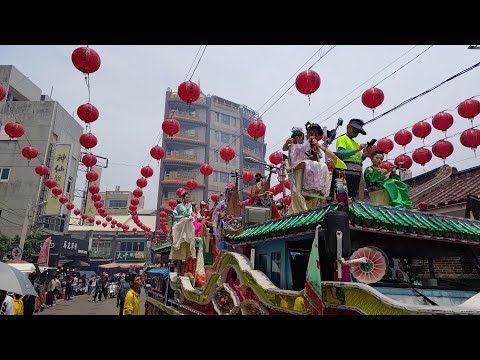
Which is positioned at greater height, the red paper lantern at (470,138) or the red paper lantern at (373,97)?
the red paper lantern at (373,97)

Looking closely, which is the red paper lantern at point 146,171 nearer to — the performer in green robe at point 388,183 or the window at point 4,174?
the performer in green robe at point 388,183

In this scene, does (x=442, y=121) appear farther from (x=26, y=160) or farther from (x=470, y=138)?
(x=26, y=160)

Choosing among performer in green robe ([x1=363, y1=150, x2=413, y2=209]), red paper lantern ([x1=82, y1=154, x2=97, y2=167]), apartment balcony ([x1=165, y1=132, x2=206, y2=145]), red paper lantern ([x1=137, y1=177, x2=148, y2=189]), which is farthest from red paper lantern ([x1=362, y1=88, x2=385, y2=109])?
apartment balcony ([x1=165, y1=132, x2=206, y2=145])

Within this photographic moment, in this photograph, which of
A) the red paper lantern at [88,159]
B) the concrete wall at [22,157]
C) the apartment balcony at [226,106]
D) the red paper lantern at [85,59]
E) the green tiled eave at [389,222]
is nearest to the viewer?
the green tiled eave at [389,222]

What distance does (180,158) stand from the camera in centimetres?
4359

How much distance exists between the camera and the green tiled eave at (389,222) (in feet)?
13.6

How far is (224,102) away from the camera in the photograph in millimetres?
49875

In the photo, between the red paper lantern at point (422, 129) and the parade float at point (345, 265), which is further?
the red paper lantern at point (422, 129)

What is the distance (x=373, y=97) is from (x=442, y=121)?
9.10 ft

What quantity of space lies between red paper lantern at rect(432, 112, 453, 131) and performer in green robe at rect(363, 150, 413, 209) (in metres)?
6.12

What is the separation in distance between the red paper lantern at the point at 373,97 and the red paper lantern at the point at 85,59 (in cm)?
750

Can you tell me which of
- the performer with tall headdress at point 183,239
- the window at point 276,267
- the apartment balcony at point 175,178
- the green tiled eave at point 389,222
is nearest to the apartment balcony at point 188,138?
the apartment balcony at point 175,178
